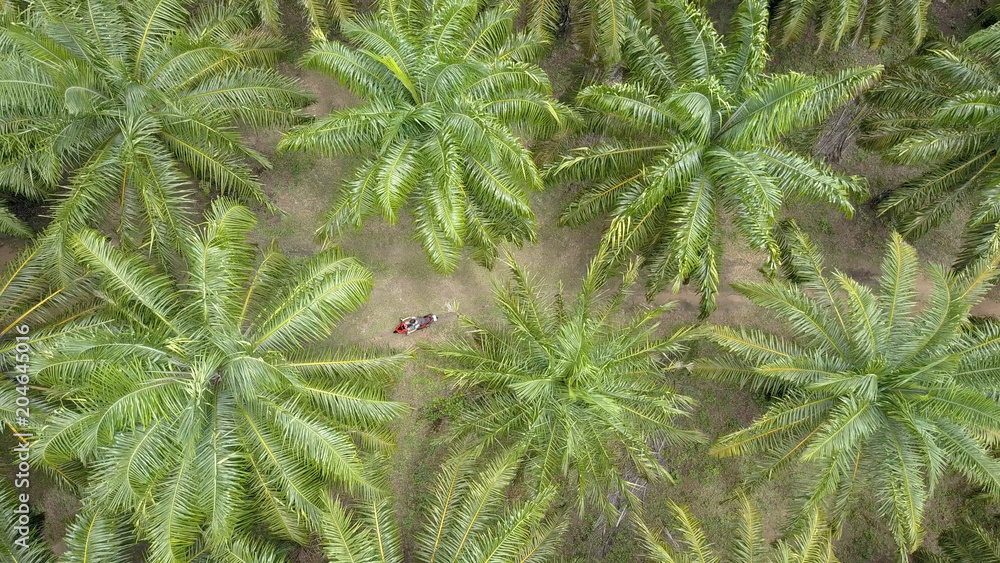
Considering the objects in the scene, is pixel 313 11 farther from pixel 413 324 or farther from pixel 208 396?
pixel 208 396

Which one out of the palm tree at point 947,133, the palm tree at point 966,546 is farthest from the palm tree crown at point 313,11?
the palm tree at point 966,546

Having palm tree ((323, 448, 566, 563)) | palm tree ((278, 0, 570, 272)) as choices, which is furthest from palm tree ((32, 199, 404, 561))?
palm tree ((278, 0, 570, 272))

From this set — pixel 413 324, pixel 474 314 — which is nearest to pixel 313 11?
pixel 413 324

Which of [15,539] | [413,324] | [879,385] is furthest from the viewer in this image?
[413,324]

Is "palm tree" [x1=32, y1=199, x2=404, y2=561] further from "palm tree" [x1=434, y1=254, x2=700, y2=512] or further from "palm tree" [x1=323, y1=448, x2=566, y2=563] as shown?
"palm tree" [x1=434, y1=254, x2=700, y2=512]

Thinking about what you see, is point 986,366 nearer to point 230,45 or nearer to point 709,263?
point 709,263

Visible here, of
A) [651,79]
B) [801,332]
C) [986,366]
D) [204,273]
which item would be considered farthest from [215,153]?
[986,366]
